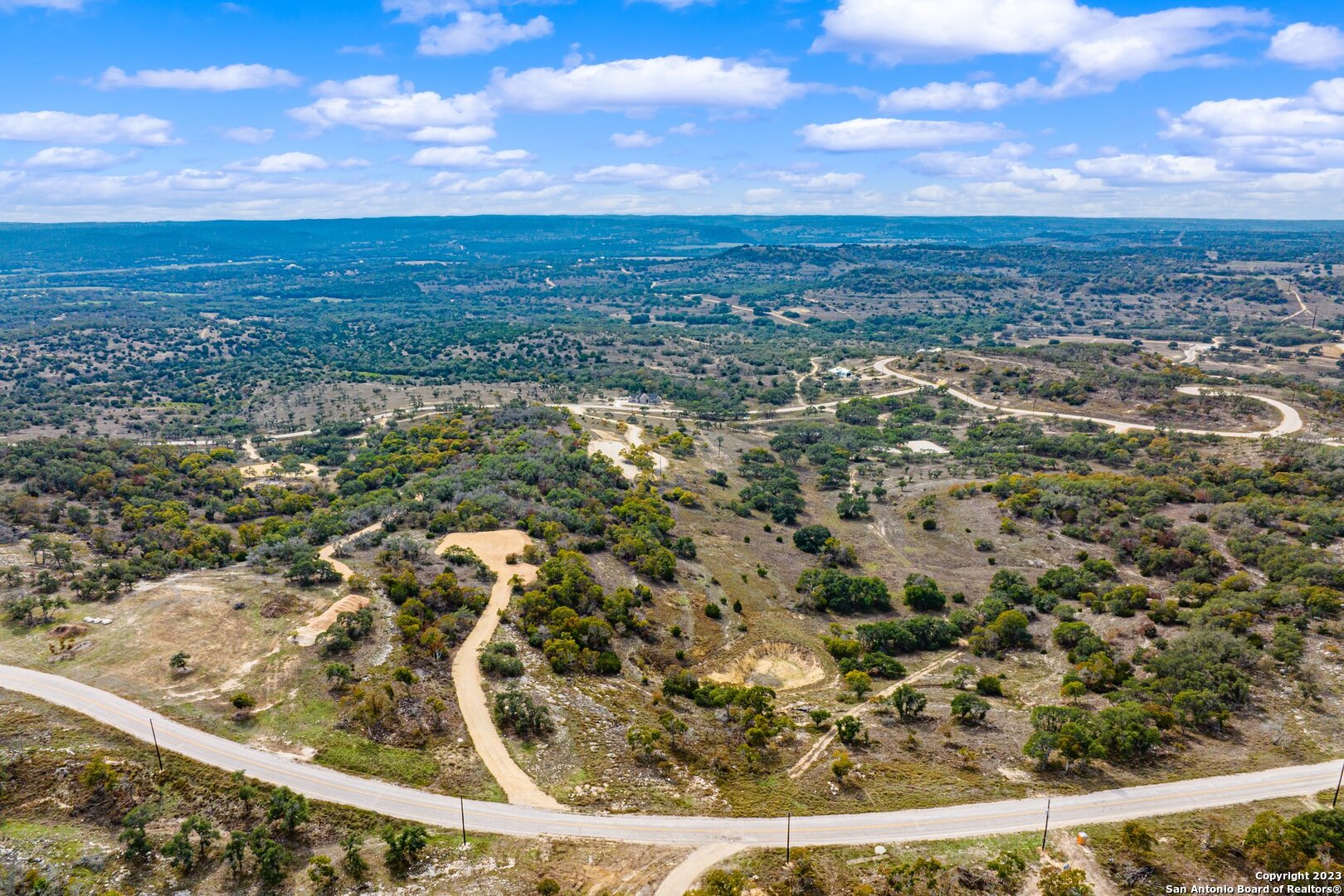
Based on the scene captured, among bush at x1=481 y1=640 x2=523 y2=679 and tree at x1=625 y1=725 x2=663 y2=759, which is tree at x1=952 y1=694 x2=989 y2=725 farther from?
bush at x1=481 y1=640 x2=523 y2=679

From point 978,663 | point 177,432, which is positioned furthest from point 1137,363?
point 177,432

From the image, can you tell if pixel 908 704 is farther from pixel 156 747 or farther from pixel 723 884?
pixel 156 747

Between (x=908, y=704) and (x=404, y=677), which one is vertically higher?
(x=404, y=677)

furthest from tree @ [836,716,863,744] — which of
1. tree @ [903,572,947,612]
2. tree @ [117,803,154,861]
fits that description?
tree @ [117,803,154,861]

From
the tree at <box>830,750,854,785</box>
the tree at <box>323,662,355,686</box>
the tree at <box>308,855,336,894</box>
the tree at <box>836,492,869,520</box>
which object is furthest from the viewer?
the tree at <box>836,492,869,520</box>

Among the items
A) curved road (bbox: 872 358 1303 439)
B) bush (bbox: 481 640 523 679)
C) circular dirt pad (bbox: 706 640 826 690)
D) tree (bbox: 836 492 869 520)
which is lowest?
circular dirt pad (bbox: 706 640 826 690)

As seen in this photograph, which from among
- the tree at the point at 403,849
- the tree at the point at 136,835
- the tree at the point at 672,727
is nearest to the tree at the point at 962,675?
the tree at the point at 672,727

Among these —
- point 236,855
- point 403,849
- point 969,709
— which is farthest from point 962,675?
point 236,855
